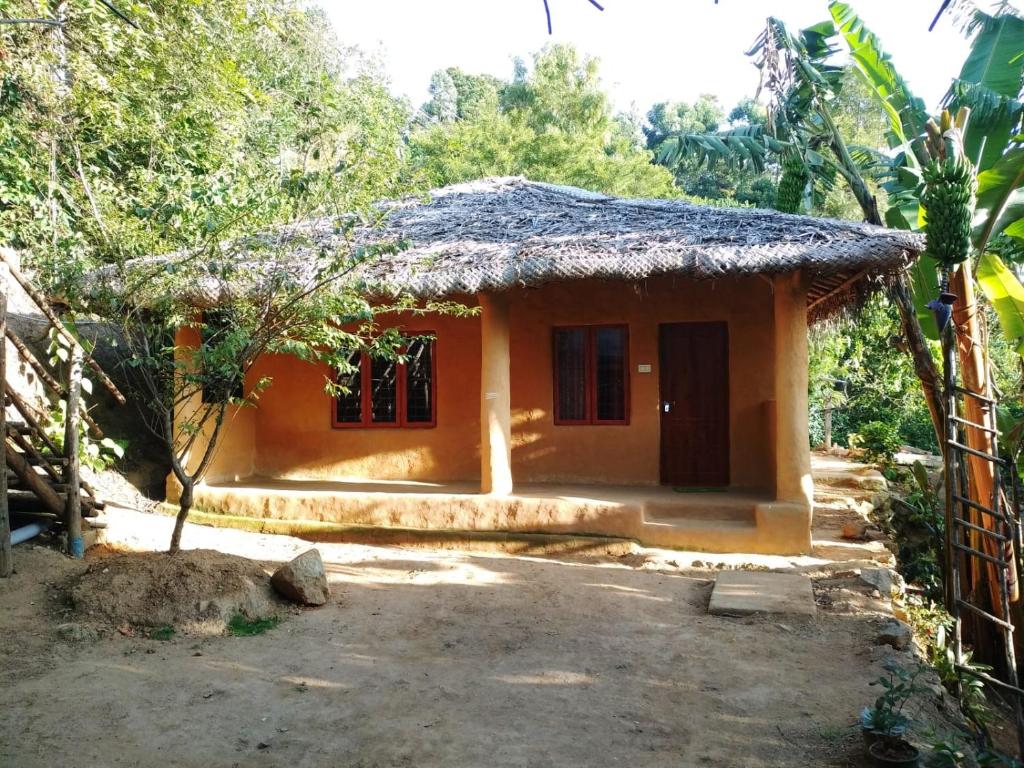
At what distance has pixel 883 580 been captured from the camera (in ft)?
20.3

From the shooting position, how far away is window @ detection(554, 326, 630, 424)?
30.1 ft

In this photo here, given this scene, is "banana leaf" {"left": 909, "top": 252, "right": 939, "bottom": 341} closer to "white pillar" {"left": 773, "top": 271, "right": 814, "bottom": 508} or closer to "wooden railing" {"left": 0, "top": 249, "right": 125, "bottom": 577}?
"white pillar" {"left": 773, "top": 271, "right": 814, "bottom": 508}

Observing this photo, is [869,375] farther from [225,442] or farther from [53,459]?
[53,459]

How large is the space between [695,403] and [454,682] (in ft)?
18.0

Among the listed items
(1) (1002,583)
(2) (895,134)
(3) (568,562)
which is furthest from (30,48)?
(1) (1002,583)

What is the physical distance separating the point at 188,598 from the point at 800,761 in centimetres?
388

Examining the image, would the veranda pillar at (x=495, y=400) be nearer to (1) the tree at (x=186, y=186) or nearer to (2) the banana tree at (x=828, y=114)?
(1) the tree at (x=186, y=186)

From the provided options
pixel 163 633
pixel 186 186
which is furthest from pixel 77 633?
pixel 186 186

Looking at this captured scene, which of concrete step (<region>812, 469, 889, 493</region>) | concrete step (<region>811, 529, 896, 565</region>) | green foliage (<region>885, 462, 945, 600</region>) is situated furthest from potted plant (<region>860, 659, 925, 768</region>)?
concrete step (<region>812, 469, 889, 493</region>)

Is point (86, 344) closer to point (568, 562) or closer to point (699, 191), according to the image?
point (568, 562)

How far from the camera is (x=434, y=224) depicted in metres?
9.23

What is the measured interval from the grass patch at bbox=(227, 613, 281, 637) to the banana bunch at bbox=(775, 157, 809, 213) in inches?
273

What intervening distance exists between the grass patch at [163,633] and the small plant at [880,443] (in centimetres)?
1168

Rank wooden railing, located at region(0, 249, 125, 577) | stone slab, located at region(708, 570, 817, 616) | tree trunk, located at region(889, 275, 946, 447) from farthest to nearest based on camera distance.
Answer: tree trunk, located at region(889, 275, 946, 447) → wooden railing, located at region(0, 249, 125, 577) → stone slab, located at region(708, 570, 817, 616)
